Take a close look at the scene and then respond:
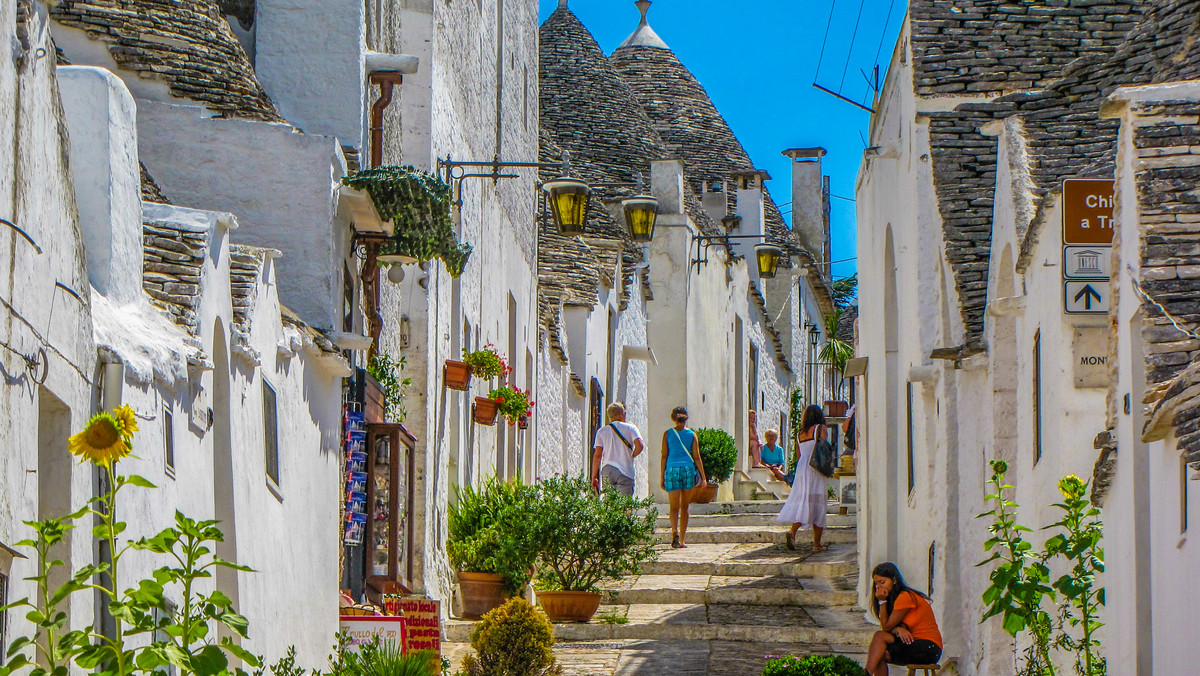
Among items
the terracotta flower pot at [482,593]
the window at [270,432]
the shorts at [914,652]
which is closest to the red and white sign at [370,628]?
the window at [270,432]

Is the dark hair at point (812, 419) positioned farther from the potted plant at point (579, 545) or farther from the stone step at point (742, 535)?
the potted plant at point (579, 545)

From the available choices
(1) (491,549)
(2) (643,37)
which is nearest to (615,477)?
(1) (491,549)

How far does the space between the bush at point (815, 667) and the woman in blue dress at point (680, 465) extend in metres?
7.49

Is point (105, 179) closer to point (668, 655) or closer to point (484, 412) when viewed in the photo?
point (668, 655)

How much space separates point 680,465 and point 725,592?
7.58 ft

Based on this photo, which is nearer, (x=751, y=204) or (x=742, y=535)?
(x=742, y=535)

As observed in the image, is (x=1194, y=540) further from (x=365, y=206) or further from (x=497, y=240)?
(x=497, y=240)

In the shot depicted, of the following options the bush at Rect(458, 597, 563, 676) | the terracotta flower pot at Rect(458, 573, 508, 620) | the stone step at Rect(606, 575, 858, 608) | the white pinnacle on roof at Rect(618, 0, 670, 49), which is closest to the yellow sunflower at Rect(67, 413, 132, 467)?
the bush at Rect(458, 597, 563, 676)

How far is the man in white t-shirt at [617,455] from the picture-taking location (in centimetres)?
1761

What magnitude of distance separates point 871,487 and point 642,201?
4889 mm

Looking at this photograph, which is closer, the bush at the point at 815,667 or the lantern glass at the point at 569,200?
the bush at the point at 815,667

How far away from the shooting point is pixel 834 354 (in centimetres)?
4209

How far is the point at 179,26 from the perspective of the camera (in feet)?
36.1

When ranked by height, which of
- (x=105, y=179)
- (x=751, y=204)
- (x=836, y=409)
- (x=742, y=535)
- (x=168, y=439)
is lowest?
(x=742, y=535)
